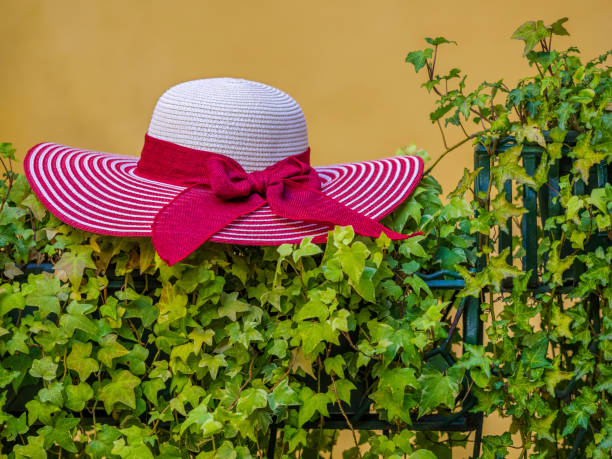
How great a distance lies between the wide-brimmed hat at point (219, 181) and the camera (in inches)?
39.6

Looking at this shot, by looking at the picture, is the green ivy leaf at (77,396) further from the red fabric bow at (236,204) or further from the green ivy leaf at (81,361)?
the red fabric bow at (236,204)

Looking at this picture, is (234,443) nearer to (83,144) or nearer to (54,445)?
(54,445)

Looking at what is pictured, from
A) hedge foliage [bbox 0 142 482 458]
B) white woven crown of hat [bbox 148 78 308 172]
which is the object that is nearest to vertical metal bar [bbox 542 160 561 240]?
hedge foliage [bbox 0 142 482 458]

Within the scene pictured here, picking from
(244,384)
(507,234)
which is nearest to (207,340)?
(244,384)

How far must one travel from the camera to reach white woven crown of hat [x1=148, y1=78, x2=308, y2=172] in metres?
1.10

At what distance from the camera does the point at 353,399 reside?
1088mm

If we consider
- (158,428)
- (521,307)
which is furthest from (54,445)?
(521,307)

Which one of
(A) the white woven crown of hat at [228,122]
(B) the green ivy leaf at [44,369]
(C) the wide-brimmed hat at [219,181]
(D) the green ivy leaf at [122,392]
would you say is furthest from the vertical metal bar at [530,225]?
(B) the green ivy leaf at [44,369]

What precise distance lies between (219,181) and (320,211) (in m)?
0.15

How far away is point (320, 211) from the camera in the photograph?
1.03 metres

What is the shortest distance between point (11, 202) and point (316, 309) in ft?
1.69

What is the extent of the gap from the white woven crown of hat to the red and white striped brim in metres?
0.09

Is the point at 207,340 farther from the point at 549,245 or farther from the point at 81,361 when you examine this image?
the point at 549,245

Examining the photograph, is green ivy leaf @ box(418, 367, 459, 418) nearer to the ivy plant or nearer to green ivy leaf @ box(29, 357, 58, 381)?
the ivy plant
